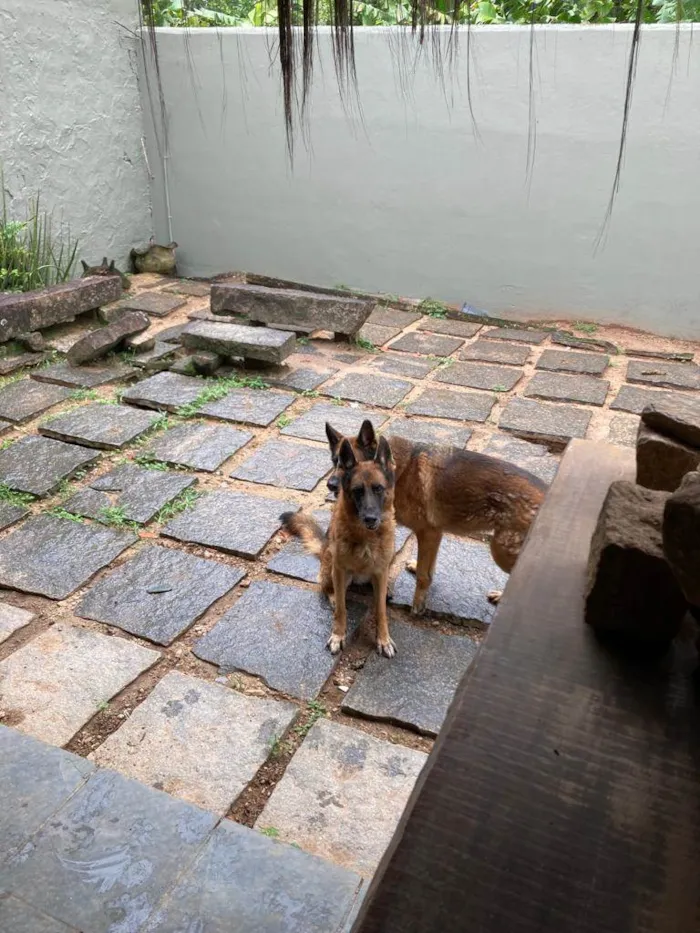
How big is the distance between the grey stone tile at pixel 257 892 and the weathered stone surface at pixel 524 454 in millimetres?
3333

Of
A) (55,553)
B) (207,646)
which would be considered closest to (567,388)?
(207,646)

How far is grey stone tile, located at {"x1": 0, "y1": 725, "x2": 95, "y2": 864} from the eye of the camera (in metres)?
2.27

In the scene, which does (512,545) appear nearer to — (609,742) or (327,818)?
(327,818)

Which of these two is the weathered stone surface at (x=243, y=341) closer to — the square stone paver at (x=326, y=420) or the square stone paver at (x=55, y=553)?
the square stone paver at (x=326, y=420)

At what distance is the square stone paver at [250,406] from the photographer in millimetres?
5786

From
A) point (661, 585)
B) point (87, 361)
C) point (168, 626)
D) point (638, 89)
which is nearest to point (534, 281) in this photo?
point (638, 89)

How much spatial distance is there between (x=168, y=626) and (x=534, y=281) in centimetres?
688

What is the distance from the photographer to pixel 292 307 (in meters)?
7.11

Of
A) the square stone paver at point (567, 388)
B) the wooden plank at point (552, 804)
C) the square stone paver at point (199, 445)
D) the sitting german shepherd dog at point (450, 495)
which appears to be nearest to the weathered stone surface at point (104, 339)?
the square stone paver at point (199, 445)

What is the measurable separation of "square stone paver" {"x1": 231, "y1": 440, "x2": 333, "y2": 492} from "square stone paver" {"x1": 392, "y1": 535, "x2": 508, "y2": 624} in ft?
3.76

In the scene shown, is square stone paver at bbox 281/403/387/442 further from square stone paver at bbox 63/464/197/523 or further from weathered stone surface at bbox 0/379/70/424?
weathered stone surface at bbox 0/379/70/424

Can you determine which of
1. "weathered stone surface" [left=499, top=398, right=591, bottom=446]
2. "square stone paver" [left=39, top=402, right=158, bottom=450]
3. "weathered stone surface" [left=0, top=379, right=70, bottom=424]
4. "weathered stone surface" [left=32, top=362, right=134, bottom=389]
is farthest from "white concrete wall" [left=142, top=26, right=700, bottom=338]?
"square stone paver" [left=39, top=402, right=158, bottom=450]

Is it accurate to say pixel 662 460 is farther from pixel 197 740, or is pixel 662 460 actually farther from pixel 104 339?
pixel 104 339

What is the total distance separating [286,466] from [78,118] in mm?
6614
